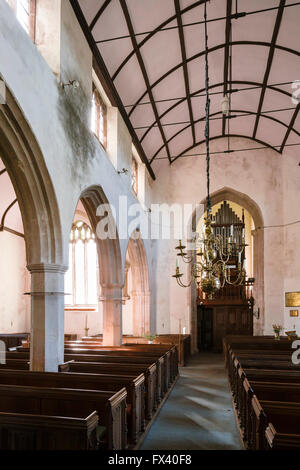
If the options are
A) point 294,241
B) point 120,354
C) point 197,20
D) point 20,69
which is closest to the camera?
point 20,69

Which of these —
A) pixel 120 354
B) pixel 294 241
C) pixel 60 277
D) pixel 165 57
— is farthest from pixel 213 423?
pixel 294 241

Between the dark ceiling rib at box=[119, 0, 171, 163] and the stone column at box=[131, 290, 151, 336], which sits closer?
the dark ceiling rib at box=[119, 0, 171, 163]

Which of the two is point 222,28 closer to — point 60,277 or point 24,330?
point 60,277

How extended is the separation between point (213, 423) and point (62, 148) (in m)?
5.27

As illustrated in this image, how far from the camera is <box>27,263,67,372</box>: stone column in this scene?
21.2ft

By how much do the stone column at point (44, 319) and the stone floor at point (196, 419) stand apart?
1953 mm

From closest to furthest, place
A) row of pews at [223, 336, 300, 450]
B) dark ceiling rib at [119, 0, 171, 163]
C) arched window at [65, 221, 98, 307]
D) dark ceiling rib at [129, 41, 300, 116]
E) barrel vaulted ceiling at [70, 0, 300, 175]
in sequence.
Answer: row of pews at [223, 336, 300, 450] < dark ceiling rib at [119, 0, 171, 163] < barrel vaulted ceiling at [70, 0, 300, 175] < dark ceiling rib at [129, 41, 300, 116] < arched window at [65, 221, 98, 307]

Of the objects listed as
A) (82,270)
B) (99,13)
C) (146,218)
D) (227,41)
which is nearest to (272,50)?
(227,41)

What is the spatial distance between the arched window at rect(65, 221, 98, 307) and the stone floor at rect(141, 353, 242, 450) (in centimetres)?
779

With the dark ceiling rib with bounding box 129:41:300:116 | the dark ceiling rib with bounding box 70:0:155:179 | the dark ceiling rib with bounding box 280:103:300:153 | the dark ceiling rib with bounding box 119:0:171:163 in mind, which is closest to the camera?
the dark ceiling rib with bounding box 70:0:155:179

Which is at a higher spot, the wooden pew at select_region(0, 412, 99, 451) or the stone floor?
the wooden pew at select_region(0, 412, 99, 451)

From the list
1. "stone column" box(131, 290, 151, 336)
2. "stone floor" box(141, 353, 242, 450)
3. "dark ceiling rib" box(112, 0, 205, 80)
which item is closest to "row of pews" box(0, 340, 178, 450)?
"stone floor" box(141, 353, 242, 450)

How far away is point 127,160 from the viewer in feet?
40.0

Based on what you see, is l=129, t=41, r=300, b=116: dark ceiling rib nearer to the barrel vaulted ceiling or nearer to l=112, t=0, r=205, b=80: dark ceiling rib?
the barrel vaulted ceiling
